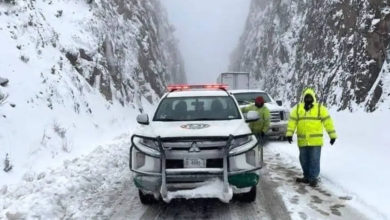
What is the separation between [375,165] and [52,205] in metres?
6.85

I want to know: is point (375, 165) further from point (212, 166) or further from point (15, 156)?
point (15, 156)

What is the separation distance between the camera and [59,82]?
1588 centimetres

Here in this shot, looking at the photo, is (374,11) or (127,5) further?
(127,5)

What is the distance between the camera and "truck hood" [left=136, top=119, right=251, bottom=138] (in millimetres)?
7215

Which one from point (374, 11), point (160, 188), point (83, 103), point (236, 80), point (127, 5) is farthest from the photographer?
point (127, 5)

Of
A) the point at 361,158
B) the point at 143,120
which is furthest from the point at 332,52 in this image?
the point at 143,120

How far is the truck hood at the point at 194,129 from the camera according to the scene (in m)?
7.21

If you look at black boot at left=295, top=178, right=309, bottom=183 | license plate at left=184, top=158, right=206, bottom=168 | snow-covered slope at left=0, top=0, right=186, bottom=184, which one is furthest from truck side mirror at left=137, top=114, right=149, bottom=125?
→ black boot at left=295, top=178, right=309, bottom=183

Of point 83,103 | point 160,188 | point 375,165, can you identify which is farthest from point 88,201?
point 83,103

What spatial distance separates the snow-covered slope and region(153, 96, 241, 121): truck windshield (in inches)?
117

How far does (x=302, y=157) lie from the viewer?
9.47 metres

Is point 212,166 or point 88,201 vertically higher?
point 212,166

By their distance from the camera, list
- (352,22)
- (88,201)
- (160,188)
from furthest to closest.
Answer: (352,22), (88,201), (160,188)

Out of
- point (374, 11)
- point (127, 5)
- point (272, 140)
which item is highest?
point (127, 5)
